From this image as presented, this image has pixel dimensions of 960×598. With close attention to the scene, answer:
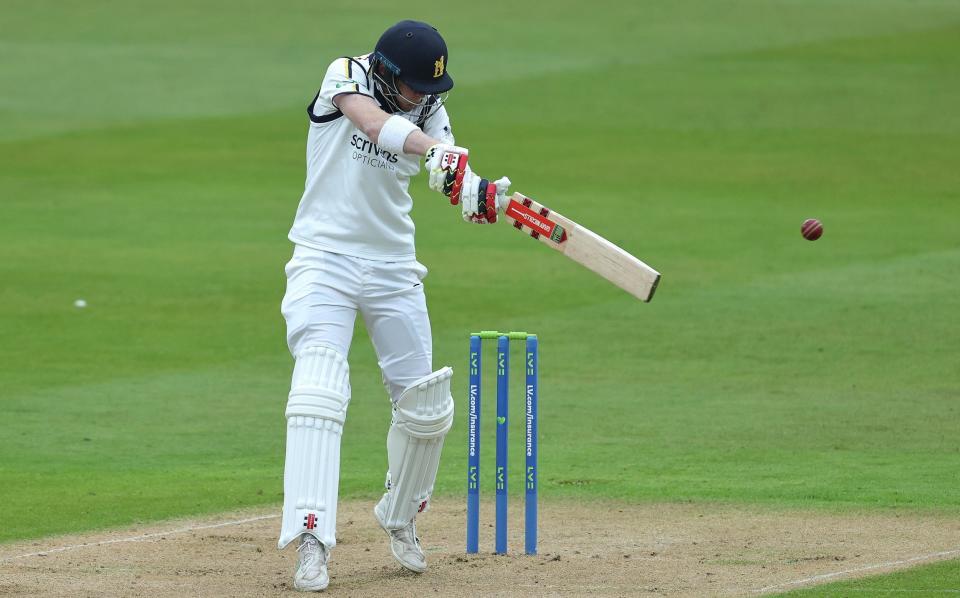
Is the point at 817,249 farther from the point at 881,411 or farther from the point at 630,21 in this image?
the point at 630,21

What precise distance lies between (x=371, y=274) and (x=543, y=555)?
4.32 ft

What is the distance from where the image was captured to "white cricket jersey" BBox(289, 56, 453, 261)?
591 centimetres

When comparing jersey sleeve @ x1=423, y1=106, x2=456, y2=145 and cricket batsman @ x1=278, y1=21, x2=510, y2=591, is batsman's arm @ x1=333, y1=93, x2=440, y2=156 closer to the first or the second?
cricket batsman @ x1=278, y1=21, x2=510, y2=591

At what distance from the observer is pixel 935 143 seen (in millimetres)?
20750

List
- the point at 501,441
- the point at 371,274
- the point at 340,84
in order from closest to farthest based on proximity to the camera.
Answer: the point at 340,84 → the point at 371,274 → the point at 501,441

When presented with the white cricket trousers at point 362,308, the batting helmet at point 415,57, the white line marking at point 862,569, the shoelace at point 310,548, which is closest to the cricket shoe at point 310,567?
the shoelace at point 310,548

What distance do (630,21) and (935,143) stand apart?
344 inches

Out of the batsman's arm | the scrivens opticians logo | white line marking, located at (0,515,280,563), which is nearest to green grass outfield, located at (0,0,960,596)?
white line marking, located at (0,515,280,563)

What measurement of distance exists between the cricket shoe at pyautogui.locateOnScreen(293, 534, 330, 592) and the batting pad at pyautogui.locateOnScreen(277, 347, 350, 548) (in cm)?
4

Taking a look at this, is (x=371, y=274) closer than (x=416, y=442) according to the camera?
Yes

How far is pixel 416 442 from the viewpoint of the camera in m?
6.10

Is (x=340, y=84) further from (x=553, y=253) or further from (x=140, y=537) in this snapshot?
(x=553, y=253)

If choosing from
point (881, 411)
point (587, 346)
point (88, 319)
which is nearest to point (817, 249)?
point (587, 346)

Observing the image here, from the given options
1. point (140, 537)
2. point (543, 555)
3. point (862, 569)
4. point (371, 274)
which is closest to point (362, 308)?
point (371, 274)
